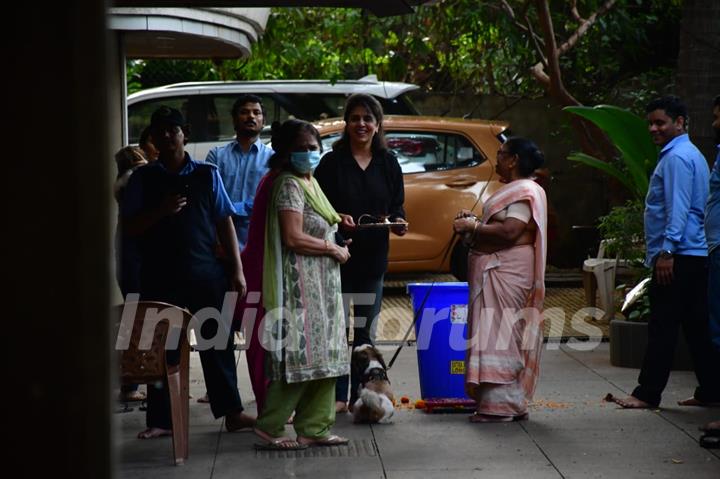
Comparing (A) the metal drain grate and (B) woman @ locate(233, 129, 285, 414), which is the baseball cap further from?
(A) the metal drain grate

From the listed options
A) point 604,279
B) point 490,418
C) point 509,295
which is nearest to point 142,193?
point 509,295

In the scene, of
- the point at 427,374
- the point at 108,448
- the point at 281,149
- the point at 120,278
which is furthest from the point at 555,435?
the point at 108,448

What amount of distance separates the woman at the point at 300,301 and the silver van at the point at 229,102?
26.6ft

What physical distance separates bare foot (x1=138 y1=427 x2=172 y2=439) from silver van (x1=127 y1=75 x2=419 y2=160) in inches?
316

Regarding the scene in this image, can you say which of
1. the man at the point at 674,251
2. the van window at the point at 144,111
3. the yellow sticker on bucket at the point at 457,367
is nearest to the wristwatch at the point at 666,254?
the man at the point at 674,251

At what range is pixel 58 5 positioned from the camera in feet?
5.52

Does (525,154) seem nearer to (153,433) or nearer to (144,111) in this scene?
(153,433)

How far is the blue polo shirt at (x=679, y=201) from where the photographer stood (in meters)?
7.04

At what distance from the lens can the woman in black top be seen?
23.6 feet

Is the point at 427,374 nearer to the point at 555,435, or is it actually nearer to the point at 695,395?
the point at 555,435

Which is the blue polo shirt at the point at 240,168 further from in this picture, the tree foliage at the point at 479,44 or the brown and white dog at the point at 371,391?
the tree foliage at the point at 479,44

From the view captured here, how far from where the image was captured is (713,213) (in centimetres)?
658

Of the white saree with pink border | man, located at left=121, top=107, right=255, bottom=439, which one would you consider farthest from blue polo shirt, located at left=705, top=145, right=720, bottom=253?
man, located at left=121, top=107, right=255, bottom=439

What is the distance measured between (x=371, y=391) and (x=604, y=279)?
459 cm
